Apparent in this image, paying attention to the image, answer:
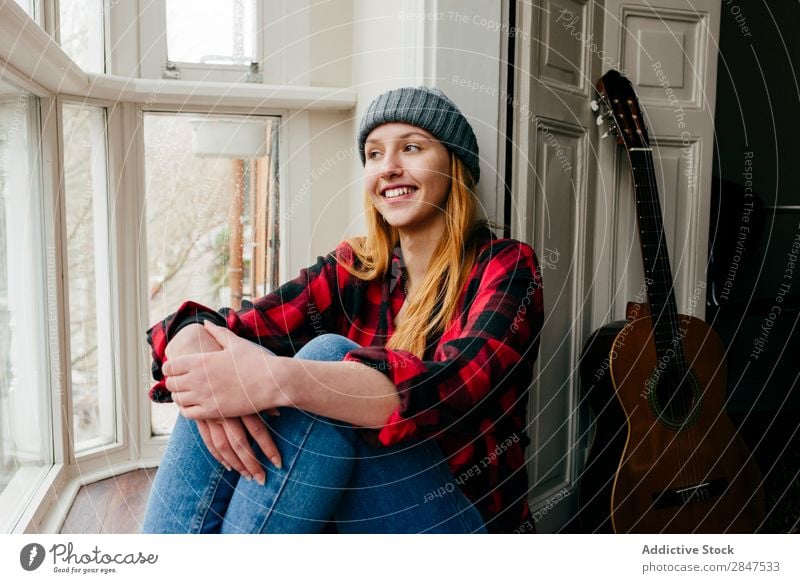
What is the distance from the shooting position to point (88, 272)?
35.8 inches

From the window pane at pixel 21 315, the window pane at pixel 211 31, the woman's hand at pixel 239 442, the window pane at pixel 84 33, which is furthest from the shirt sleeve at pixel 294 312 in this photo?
the window pane at pixel 84 33

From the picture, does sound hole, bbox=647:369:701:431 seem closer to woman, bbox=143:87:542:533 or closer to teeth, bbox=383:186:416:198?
woman, bbox=143:87:542:533

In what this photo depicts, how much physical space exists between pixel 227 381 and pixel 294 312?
0.18m

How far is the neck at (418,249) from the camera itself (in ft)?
2.33

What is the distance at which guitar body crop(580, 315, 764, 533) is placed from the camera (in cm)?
78

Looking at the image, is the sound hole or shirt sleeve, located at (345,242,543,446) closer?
shirt sleeve, located at (345,242,543,446)

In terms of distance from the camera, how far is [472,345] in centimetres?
58

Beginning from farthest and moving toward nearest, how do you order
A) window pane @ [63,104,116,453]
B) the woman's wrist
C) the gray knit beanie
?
window pane @ [63,104,116,453] < the gray knit beanie < the woman's wrist

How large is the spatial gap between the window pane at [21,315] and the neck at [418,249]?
44 cm

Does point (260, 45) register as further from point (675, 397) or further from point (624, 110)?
point (675, 397)

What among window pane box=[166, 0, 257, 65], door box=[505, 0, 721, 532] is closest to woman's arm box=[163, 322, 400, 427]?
door box=[505, 0, 721, 532]

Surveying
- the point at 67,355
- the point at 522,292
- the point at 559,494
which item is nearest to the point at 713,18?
the point at 522,292
